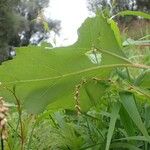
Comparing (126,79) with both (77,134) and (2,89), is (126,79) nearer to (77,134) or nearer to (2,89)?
(77,134)

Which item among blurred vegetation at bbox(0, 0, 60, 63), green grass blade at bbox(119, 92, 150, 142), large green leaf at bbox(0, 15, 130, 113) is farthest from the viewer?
blurred vegetation at bbox(0, 0, 60, 63)

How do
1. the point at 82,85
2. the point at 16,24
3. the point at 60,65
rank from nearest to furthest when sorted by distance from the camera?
the point at 60,65, the point at 82,85, the point at 16,24

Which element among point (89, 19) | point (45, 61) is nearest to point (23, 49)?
point (45, 61)

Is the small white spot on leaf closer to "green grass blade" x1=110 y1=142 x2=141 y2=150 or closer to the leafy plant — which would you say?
the leafy plant

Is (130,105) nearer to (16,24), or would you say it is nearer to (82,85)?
(82,85)

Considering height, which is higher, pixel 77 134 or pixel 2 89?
pixel 2 89

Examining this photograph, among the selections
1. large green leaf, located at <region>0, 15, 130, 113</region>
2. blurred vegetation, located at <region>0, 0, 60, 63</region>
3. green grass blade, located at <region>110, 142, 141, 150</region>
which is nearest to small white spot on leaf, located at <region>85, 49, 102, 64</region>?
large green leaf, located at <region>0, 15, 130, 113</region>

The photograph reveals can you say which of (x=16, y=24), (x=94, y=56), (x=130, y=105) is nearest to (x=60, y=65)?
(x=94, y=56)

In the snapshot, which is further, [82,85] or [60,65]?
[82,85]
